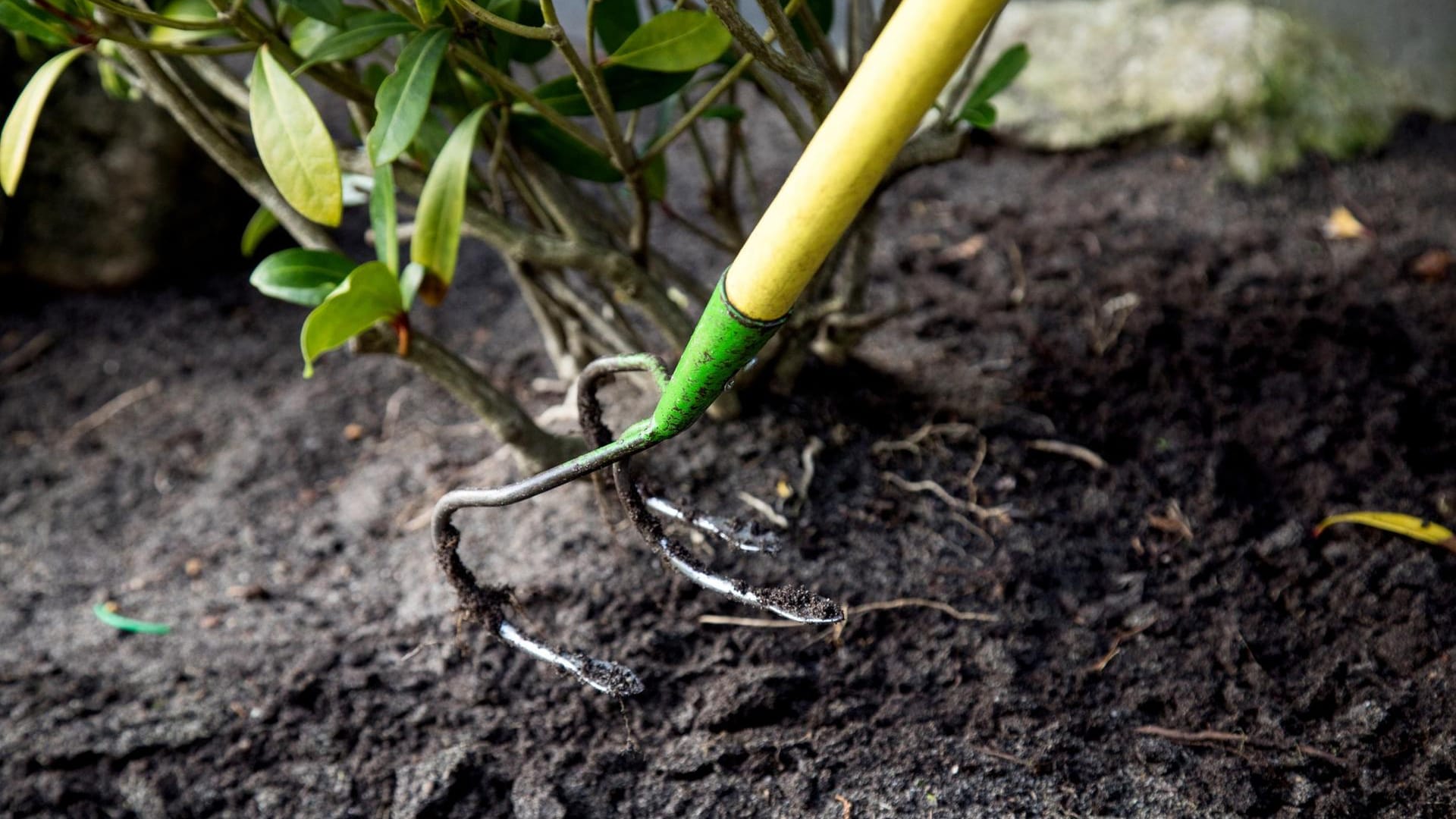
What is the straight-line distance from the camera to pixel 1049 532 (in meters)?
1.33

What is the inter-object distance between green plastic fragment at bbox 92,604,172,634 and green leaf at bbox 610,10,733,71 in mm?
976

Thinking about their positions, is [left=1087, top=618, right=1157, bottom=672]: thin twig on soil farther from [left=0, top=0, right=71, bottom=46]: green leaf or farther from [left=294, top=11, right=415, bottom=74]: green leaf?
[left=0, top=0, right=71, bottom=46]: green leaf

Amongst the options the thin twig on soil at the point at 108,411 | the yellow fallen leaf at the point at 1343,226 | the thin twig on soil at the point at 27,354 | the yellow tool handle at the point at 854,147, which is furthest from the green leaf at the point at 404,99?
the yellow fallen leaf at the point at 1343,226

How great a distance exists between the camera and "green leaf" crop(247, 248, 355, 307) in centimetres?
109

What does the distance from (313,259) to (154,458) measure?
884mm

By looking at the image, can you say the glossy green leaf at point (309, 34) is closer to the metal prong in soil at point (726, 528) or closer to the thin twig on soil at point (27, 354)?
the metal prong in soil at point (726, 528)

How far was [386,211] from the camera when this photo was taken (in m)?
1.08

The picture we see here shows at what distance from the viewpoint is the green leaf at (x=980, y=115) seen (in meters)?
1.09

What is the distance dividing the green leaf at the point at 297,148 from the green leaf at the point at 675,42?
28cm

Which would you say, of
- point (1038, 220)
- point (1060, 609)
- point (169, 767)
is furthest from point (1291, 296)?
point (169, 767)

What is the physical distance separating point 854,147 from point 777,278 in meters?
0.11

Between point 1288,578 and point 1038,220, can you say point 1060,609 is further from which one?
point 1038,220

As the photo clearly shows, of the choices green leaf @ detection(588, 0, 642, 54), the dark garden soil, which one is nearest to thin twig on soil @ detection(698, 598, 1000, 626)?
the dark garden soil

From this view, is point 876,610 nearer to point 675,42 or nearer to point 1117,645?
point 1117,645
